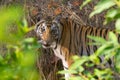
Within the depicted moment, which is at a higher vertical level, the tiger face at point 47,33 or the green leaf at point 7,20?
the green leaf at point 7,20

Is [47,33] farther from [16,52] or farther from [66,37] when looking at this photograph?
[16,52]

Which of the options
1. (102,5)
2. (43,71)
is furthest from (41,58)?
(102,5)

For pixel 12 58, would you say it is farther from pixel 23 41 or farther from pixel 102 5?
pixel 102 5

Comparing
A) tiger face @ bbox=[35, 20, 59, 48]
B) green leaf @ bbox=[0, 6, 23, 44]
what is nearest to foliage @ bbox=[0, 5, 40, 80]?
green leaf @ bbox=[0, 6, 23, 44]

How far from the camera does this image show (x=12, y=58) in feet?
3.16

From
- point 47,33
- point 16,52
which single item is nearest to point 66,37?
point 47,33

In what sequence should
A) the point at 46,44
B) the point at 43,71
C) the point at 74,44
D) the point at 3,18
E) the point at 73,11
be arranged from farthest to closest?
the point at 73,11
the point at 43,71
the point at 74,44
the point at 46,44
the point at 3,18

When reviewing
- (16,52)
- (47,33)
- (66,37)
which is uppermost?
(16,52)

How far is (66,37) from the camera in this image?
220 inches

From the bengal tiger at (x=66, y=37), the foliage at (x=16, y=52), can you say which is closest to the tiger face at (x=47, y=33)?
the bengal tiger at (x=66, y=37)

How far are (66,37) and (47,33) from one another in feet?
1.44

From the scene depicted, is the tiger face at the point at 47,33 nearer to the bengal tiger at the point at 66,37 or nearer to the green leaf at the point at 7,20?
the bengal tiger at the point at 66,37

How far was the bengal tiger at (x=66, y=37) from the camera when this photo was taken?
525cm

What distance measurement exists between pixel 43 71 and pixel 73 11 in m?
1.31
